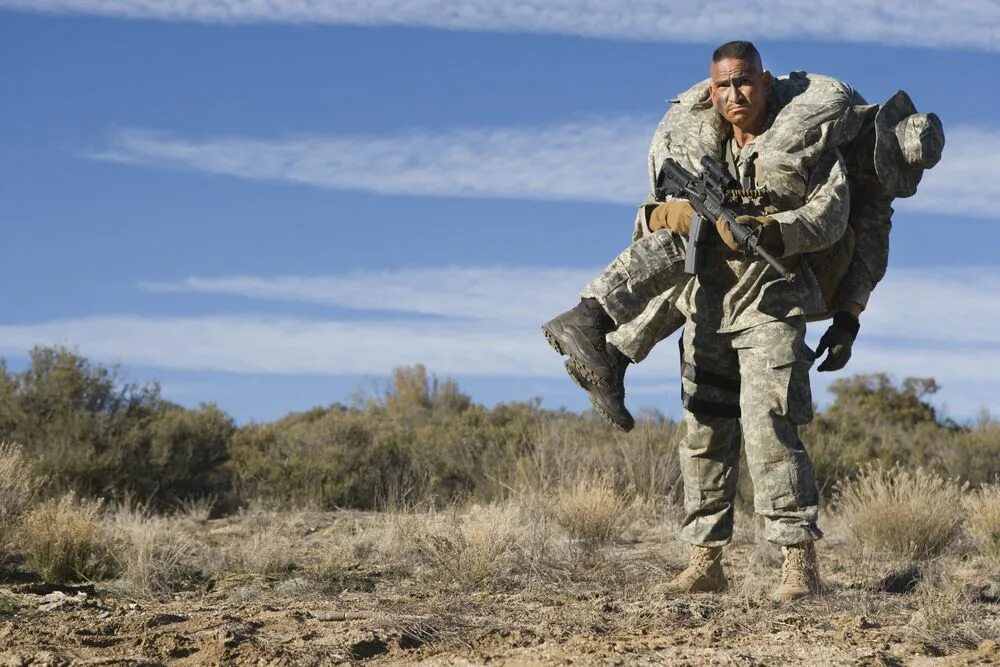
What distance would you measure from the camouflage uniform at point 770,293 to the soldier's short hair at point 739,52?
31 cm

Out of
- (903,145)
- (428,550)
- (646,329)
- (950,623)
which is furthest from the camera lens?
(428,550)

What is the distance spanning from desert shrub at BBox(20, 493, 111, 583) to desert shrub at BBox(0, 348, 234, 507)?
471cm

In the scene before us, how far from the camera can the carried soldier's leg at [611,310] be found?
6.61 m

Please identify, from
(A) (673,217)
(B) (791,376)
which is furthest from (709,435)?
(A) (673,217)

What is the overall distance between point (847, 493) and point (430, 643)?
6041mm

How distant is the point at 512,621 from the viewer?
5.95 m

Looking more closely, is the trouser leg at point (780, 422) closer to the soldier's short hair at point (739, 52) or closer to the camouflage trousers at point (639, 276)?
the camouflage trousers at point (639, 276)

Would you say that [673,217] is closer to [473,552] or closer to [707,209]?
[707,209]

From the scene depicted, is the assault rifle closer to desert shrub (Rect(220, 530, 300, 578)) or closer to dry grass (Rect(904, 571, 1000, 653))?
dry grass (Rect(904, 571, 1000, 653))

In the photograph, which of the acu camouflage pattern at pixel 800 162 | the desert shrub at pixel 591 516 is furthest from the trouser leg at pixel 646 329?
the desert shrub at pixel 591 516

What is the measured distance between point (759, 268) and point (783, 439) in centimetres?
89

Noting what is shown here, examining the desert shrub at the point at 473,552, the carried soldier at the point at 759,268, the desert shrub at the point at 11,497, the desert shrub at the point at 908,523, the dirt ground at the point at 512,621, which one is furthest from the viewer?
the desert shrub at the point at 908,523

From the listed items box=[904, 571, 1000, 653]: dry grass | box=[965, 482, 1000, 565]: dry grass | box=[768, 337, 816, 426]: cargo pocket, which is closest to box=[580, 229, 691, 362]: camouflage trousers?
box=[768, 337, 816, 426]: cargo pocket

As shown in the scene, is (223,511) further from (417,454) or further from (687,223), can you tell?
(687,223)
